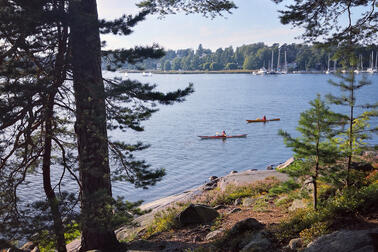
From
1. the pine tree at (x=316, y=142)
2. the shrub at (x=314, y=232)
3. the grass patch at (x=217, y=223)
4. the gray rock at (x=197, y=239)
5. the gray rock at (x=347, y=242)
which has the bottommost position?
the gray rock at (x=197, y=239)

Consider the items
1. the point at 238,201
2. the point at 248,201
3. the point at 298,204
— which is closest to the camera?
the point at 298,204

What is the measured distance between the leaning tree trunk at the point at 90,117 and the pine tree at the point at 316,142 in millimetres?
4060

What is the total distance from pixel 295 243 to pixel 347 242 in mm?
1038

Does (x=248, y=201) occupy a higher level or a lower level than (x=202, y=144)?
higher

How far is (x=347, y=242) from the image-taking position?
5.45 meters

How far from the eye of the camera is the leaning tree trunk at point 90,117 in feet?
24.5

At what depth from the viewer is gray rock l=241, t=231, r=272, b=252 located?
646 centimetres

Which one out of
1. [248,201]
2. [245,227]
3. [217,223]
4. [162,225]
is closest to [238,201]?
[248,201]

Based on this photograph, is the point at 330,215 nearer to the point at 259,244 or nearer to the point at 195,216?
the point at 259,244

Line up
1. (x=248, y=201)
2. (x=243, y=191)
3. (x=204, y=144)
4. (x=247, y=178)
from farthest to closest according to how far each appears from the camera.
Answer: (x=204, y=144), (x=247, y=178), (x=243, y=191), (x=248, y=201)

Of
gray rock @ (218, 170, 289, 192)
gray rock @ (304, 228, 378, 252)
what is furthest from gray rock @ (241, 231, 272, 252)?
gray rock @ (218, 170, 289, 192)

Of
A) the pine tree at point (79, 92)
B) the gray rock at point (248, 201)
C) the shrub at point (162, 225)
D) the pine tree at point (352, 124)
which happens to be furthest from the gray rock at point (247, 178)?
the pine tree at point (79, 92)

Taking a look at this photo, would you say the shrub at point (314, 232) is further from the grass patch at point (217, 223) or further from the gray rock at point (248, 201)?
the gray rock at point (248, 201)

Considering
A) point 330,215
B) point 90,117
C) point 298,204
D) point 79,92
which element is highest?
point 79,92
